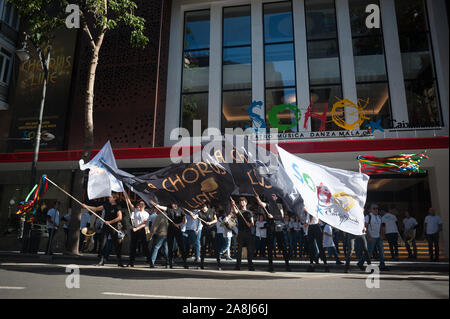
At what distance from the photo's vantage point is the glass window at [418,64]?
51.4 ft

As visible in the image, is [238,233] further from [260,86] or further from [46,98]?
[46,98]

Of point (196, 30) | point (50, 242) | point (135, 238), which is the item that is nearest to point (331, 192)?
point (135, 238)

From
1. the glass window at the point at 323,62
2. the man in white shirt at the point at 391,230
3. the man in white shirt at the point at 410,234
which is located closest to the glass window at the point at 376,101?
the glass window at the point at 323,62

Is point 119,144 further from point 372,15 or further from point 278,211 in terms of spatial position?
point 372,15

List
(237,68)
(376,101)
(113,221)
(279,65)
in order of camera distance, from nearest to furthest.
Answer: (113,221), (376,101), (279,65), (237,68)

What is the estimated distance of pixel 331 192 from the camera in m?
7.55

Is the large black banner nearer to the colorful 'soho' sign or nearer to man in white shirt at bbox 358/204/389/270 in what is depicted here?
the colorful 'soho' sign

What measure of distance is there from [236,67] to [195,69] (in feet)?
7.75

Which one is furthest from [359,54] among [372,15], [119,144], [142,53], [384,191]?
[119,144]

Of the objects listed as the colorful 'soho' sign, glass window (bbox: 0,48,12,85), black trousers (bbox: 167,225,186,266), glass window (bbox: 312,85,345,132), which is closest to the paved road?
black trousers (bbox: 167,225,186,266)

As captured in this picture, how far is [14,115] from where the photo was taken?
1852 cm

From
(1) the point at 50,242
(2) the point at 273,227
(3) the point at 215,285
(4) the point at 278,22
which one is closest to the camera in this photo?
(3) the point at 215,285

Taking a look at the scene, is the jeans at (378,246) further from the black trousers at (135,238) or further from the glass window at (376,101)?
the glass window at (376,101)
